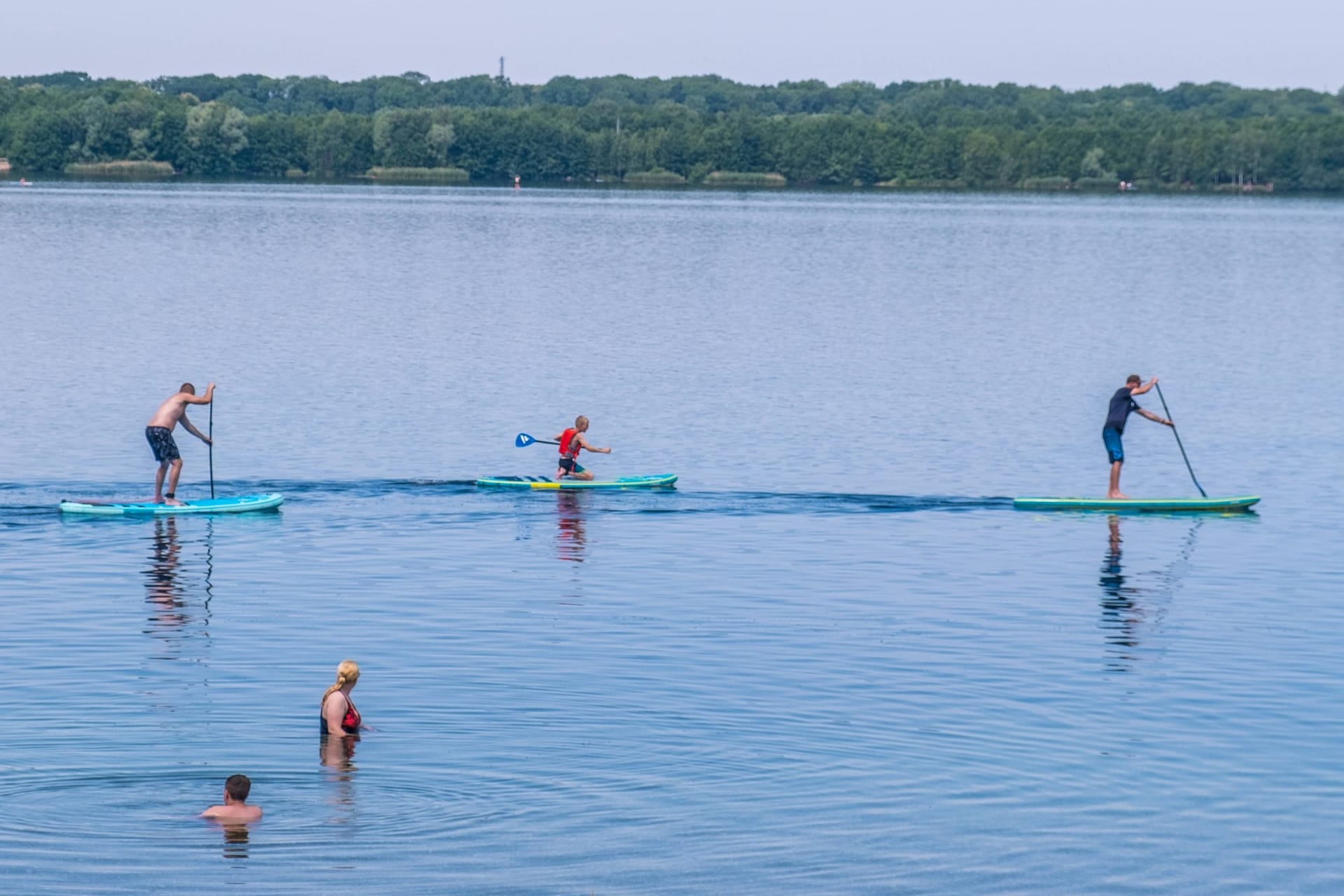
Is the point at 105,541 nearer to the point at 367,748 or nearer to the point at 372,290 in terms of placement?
the point at 367,748

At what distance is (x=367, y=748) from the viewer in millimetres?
23281

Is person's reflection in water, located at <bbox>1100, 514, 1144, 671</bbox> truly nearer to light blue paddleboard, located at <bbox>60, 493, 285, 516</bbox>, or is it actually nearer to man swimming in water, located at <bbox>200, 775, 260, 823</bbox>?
man swimming in water, located at <bbox>200, 775, 260, 823</bbox>

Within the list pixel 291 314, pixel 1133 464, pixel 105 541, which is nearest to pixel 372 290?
pixel 291 314

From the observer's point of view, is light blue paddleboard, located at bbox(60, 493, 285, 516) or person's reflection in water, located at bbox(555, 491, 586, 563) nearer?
person's reflection in water, located at bbox(555, 491, 586, 563)

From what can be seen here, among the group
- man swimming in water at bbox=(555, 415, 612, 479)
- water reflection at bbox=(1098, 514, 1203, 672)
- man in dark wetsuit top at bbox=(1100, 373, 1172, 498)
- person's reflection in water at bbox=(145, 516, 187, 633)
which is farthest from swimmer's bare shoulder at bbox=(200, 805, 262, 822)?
man in dark wetsuit top at bbox=(1100, 373, 1172, 498)

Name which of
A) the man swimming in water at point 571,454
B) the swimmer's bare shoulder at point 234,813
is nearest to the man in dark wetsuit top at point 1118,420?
the man swimming in water at point 571,454

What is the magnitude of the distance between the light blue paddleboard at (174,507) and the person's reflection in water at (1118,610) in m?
15.1

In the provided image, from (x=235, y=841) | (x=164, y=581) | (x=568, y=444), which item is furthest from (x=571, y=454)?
(x=235, y=841)

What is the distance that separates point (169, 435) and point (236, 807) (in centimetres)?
1802

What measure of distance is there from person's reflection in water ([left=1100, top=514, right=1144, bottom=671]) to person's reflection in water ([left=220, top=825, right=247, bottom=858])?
1280cm

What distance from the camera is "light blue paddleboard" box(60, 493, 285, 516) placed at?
37469 millimetres

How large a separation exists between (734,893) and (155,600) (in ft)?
47.6

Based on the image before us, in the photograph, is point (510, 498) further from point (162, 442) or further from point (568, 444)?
point (162, 442)

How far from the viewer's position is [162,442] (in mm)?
37375
